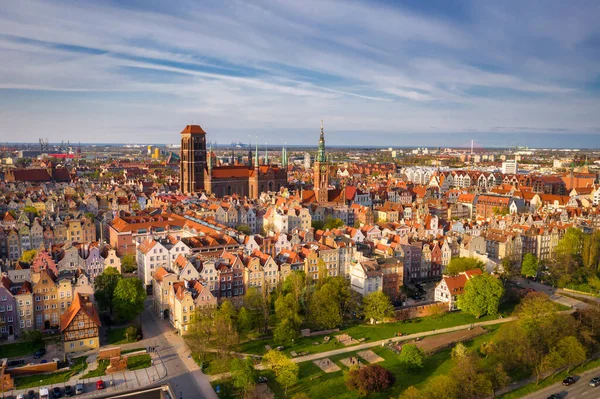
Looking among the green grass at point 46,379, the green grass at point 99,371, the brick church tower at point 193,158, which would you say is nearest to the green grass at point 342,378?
the green grass at point 99,371

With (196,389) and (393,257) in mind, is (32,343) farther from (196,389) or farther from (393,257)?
(393,257)

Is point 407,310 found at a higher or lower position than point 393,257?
lower

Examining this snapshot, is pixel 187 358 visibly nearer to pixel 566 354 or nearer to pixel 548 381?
pixel 548 381

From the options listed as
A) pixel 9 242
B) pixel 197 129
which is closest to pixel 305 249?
pixel 9 242

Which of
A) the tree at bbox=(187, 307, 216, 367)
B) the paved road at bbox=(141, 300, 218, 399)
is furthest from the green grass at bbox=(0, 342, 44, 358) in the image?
the tree at bbox=(187, 307, 216, 367)

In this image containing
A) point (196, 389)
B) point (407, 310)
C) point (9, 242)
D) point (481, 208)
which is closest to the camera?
point (196, 389)

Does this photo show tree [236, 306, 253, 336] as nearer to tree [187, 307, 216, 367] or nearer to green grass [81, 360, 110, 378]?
tree [187, 307, 216, 367]

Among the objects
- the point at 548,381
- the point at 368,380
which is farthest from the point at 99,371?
the point at 548,381

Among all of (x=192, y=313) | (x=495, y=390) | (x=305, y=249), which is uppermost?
(x=305, y=249)
